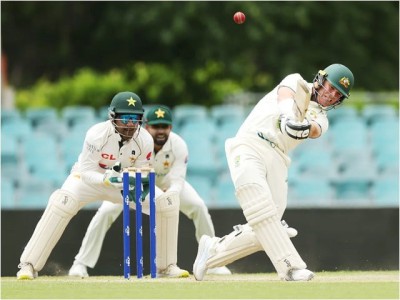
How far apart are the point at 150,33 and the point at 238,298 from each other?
12.4m

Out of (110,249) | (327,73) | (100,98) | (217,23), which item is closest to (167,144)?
(110,249)

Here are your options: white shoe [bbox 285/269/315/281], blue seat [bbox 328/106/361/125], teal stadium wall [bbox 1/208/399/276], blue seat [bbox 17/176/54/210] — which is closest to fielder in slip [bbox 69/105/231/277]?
teal stadium wall [bbox 1/208/399/276]

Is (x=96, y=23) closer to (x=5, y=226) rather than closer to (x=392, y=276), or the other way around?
(x=5, y=226)

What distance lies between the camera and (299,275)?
6684 mm

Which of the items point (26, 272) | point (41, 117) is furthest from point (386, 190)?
point (26, 272)

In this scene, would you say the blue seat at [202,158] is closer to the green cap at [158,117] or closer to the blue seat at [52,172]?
the blue seat at [52,172]

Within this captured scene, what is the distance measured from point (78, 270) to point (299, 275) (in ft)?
6.15

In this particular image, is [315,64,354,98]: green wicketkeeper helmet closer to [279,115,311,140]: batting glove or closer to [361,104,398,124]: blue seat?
[279,115,311,140]: batting glove

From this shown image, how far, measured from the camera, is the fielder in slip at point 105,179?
710 cm

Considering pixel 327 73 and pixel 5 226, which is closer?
pixel 327 73

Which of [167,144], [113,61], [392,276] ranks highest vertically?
[113,61]

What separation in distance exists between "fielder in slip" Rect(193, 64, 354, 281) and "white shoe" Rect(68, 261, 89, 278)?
122 cm

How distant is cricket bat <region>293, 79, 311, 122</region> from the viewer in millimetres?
6812

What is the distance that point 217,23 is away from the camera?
675 inches
